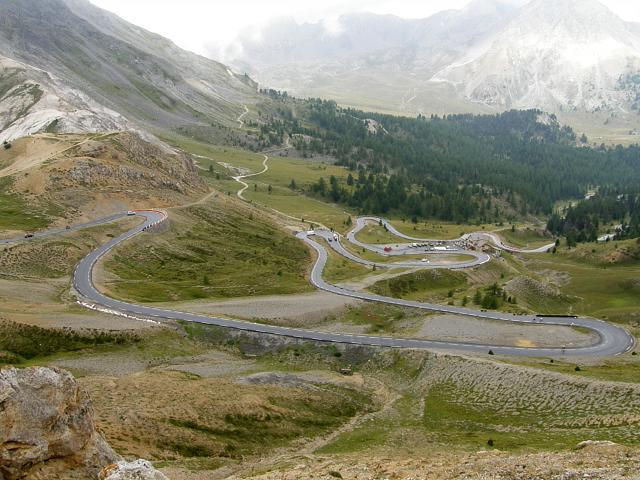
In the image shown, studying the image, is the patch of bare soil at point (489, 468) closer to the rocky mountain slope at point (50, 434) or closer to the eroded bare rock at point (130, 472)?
the rocky mountain slope at point (50, 434)

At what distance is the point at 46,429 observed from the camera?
3300 centimetres

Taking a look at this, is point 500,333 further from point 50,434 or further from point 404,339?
point 50,434

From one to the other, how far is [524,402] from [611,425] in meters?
11.7

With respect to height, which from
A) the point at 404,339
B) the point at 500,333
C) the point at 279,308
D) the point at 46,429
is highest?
the point at 46,429

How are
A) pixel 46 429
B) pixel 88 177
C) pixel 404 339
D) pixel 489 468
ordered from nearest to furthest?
pixel 46 429 → pixel 489 468 → pixel 404 339 → pixel 88 177

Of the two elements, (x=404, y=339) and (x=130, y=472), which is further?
(x=404, y=339)

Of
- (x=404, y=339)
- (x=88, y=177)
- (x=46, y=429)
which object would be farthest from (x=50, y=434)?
(x=88, y=177)

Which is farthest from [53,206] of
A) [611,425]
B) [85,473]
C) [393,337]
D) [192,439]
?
[611,425]

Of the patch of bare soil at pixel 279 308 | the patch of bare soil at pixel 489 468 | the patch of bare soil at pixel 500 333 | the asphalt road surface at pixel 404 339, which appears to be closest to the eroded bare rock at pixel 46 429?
the patch of bare soil at pixel 489 468

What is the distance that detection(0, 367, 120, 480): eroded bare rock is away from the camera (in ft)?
102

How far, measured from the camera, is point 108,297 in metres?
91.7

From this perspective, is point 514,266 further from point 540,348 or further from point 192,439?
point 192,439

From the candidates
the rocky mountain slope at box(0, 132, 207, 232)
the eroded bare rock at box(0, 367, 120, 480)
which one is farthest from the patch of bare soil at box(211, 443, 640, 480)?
the rocky mountain slope at box(0, 132, 207, 232)

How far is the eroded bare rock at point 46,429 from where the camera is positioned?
31.0m
